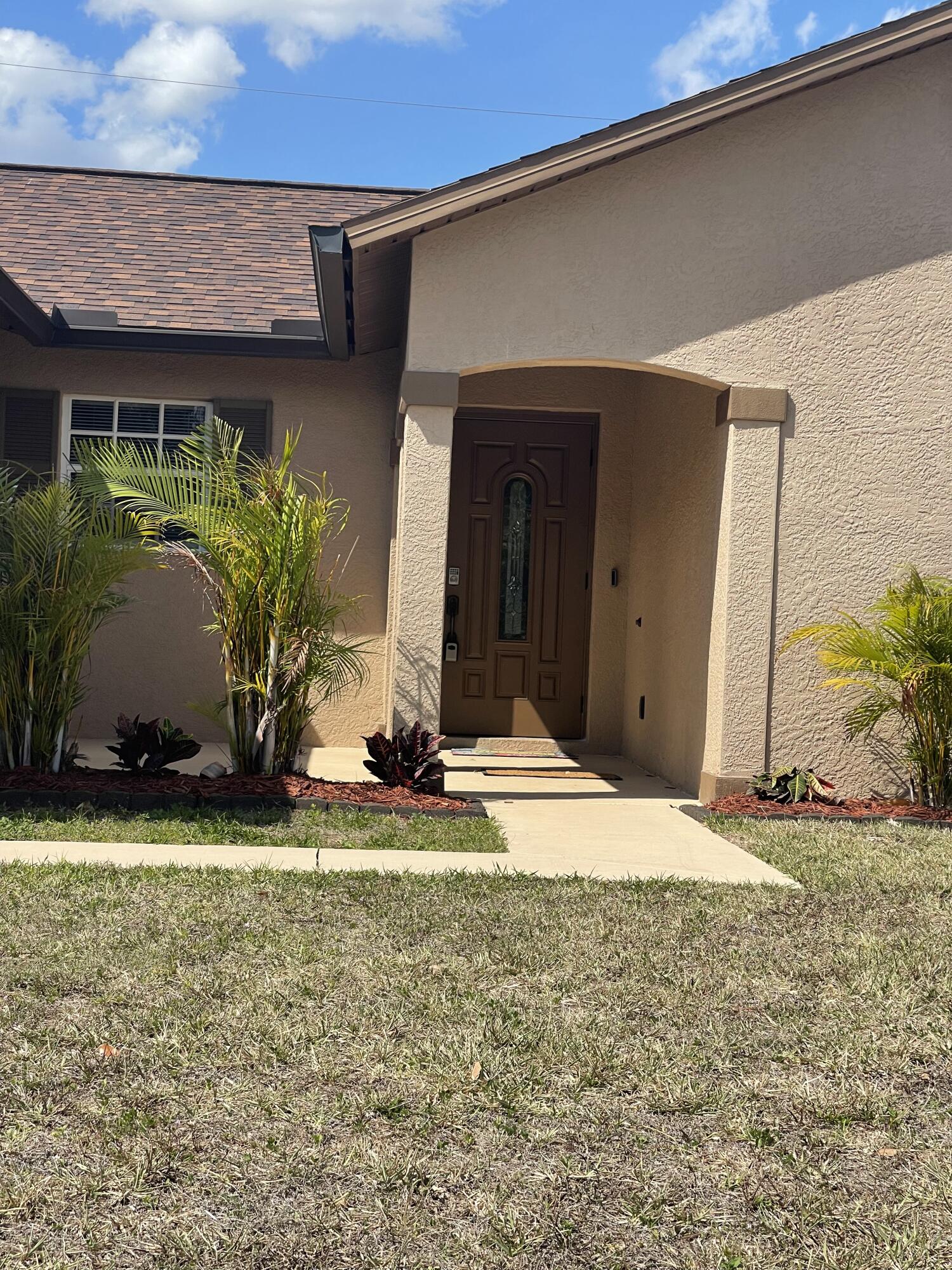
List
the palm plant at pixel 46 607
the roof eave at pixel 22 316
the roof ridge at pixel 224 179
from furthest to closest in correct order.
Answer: the roof ridge at pixel 224 179 → the roof eave at pixel 22 316 → the palm plant at pixel 46 607

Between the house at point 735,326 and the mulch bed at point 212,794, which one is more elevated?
the house at point 735,326

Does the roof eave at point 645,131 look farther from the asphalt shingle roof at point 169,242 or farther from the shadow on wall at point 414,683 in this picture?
the asphalt shingle roof at point 169,242

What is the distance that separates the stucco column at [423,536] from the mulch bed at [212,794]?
68cm

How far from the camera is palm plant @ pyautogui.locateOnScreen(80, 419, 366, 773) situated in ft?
24.4

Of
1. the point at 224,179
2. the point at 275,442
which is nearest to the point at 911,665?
the point at 275,442

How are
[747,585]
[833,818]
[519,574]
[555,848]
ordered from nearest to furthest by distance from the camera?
[555,848] < [833,818] < [747,585] < [519,574]

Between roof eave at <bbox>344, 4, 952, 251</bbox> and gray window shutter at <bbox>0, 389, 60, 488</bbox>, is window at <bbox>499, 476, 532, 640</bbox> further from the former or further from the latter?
gray window shutter at <bbox>0, 389, 60, 488</bbox>

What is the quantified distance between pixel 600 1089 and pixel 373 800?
13.3 feet

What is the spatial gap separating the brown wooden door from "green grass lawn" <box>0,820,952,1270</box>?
19.4 ft

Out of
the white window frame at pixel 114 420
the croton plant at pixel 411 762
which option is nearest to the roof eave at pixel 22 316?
the white window frame at pixel 114 420

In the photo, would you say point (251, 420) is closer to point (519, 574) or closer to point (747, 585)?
point (519, 574)

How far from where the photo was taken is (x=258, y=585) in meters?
7.43

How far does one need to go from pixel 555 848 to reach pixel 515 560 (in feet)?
16.7

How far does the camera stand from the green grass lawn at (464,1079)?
2.64 meters
